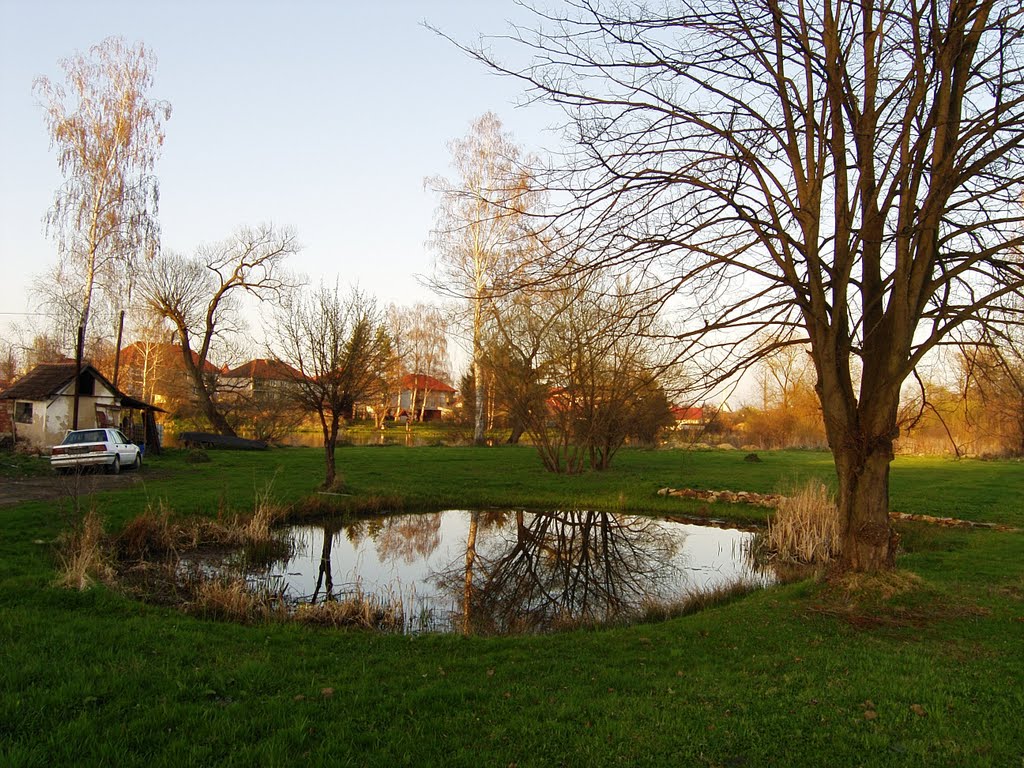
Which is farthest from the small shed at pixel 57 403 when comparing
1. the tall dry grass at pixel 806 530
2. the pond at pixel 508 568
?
the tall dry grass at pixel 806 530

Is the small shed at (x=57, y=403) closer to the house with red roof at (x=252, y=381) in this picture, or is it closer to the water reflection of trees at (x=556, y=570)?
the house with red roof at (x=252, y=381)

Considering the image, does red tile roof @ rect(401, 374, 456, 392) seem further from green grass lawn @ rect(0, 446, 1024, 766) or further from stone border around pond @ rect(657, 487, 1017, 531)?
green grass lawn @ rect(0, 446, 1024, 766)

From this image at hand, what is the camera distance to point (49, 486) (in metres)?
16.5

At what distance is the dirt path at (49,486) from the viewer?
14.3 metres

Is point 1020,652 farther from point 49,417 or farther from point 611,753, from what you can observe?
point 49,417

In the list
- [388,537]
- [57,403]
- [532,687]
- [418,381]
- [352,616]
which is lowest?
[388,537]

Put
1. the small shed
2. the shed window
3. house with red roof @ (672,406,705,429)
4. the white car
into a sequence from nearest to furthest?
house with red roof @ (672,406,705,429) → the white car → the small shed → the shed window

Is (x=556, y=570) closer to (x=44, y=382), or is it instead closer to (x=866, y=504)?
(x=866, y=504)

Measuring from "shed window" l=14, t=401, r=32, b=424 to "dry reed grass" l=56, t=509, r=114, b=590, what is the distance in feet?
61.8

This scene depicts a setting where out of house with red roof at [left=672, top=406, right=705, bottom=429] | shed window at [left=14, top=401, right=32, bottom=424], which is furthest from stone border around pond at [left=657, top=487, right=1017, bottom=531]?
shed window at [left=14, top=401, right=32, bottom=424]

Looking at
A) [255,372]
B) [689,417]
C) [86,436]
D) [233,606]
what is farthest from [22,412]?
[689,417]

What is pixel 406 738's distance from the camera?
418cm

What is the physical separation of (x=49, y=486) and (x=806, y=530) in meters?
17.4

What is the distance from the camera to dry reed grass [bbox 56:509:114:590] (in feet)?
25.3
